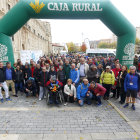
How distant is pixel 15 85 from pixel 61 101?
2927mm

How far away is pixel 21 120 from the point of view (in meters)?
4.07

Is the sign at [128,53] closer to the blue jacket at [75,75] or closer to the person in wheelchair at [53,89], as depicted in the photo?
the blue jacket at [75,75]

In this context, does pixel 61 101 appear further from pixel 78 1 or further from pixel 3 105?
pixel 78 1

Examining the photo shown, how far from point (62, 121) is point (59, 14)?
5.43m

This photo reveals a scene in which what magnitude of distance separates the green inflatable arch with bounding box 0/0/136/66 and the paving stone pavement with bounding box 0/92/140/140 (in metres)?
3.36

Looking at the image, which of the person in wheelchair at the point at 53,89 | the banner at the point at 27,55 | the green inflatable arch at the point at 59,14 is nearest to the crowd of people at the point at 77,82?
the person in wheelchair at the point at 53,89

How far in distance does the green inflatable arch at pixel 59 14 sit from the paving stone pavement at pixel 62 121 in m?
3.36

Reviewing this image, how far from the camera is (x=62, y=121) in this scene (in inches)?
158

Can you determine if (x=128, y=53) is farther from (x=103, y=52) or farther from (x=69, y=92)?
(x=103, y=52)

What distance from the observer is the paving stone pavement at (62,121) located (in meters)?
3.39

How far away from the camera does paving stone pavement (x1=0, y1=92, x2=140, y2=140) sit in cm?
339

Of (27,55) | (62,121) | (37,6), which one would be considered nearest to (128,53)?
(62,121)

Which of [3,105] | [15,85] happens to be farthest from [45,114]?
[15,85]

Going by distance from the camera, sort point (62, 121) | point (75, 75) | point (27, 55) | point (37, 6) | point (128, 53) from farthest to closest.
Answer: point (27, 55), point (128, 53), point (37, 6), point (75, 75), point (62, 121)
